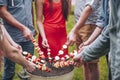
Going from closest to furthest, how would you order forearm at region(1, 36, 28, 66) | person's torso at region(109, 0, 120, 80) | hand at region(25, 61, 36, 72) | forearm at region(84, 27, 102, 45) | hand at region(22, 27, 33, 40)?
person's torso at region(109, 0, 120, 80) → forearm at region(1, 36, 28, 66) → hand at region(25, 61, 36, 72) → forearm at region(84, 27, 102, 45) → hand at region(22, 27, 33, 40)

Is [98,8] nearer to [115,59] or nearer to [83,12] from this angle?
[83,12]

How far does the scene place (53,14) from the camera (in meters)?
4.75

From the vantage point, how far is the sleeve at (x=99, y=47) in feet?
9.58

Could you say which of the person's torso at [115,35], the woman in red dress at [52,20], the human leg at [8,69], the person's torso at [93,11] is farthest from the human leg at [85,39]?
the person's torso at [115,35]

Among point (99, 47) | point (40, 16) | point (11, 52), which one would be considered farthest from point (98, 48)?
point (40, 16)

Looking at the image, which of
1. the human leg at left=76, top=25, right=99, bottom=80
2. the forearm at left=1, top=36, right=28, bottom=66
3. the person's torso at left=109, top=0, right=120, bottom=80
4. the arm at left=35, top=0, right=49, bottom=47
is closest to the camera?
the person's torso at left=109, top=0, right=120, bottom=80

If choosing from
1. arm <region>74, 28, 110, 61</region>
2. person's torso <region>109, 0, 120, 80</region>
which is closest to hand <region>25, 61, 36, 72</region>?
arm <region>74, 28, 110, 61</region>

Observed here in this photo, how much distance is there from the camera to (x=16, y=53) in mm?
3355

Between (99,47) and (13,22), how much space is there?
1651 mm

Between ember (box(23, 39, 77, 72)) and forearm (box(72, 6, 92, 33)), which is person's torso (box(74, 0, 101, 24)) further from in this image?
ember (box(23, 39, 77, 72))

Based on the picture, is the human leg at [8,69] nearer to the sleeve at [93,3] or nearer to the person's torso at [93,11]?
→ the person's torso at [93,11]

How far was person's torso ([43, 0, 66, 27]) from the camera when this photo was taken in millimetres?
4719

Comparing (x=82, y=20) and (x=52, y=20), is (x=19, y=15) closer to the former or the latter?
(x=52, y=20)

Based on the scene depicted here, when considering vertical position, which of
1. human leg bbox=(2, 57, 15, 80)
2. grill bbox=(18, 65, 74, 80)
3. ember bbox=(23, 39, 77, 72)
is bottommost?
human leg bbox=(2, 57, 15, 80)
